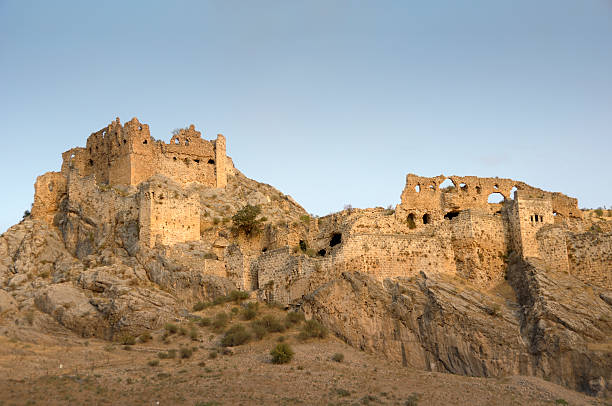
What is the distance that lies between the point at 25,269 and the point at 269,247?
539 inches

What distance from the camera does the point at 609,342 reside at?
32500mm

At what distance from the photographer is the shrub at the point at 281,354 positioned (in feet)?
103

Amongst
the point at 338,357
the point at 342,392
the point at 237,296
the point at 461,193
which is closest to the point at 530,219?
the point at 461,193

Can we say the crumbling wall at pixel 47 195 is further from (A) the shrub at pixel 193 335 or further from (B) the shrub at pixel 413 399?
(B) the shrub at pixel 413 399

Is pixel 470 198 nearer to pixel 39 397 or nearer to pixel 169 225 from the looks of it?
pixel 169 225

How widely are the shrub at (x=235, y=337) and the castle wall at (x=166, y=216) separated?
9.16 meters

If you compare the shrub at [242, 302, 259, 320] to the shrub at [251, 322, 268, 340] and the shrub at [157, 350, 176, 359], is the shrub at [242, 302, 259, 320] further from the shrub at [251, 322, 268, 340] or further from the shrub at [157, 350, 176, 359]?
the shrub at [157, 350, 176, 359]

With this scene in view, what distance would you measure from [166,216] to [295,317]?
35.2ft

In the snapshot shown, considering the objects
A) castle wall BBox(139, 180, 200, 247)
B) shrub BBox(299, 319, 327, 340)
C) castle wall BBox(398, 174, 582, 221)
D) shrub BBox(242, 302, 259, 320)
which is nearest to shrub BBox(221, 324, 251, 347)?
shrub BBox(242, 302, 259, 320)

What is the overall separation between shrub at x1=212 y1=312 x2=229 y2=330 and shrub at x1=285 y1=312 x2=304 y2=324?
9.72ft

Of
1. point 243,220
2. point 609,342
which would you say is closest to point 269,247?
point 243,220

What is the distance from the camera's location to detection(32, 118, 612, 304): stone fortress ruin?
125 ft

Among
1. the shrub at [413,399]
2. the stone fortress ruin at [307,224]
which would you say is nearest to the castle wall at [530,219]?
the stone fortress ruin at [307,224]

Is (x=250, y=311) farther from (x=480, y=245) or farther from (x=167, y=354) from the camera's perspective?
(x=480, y=245)
